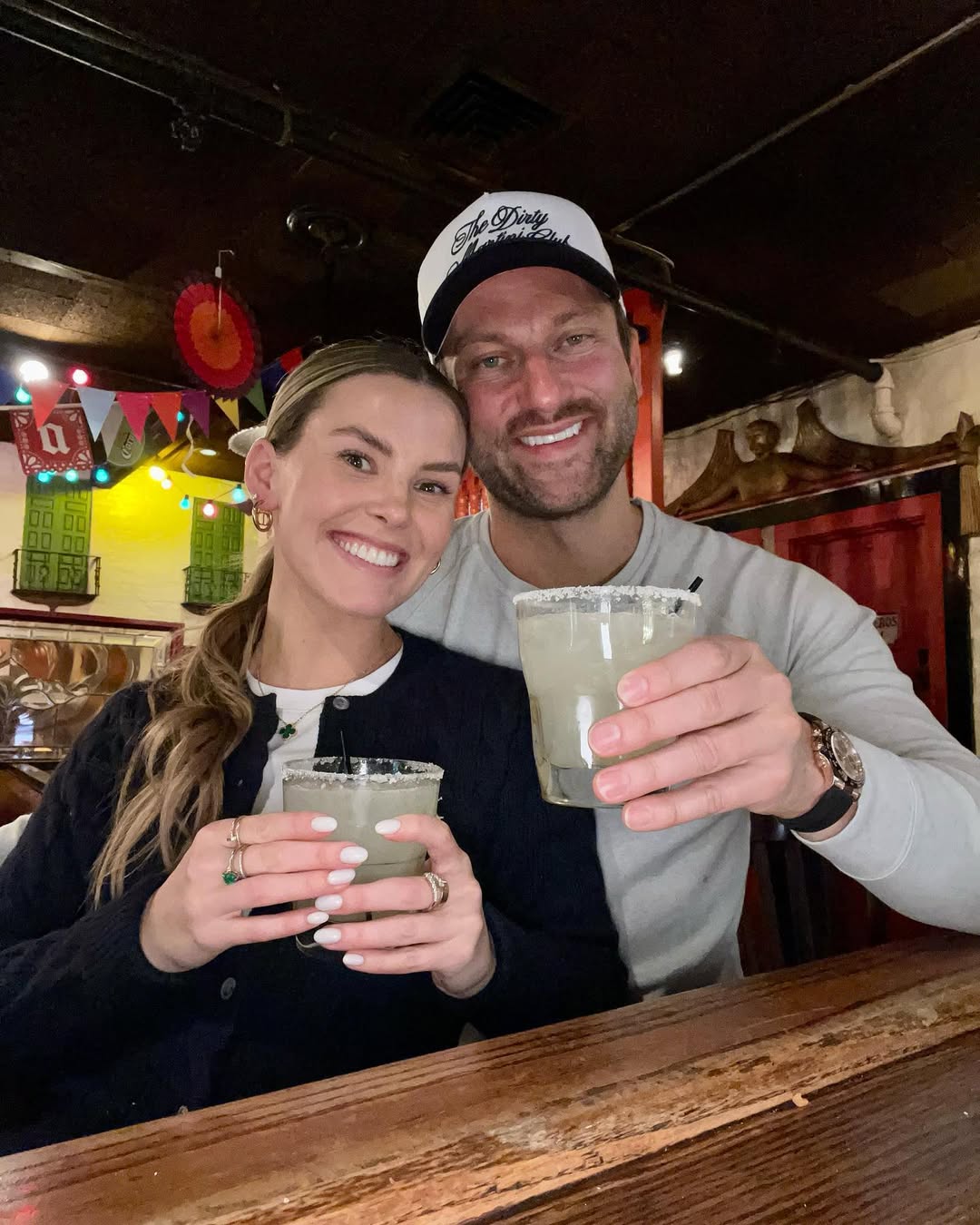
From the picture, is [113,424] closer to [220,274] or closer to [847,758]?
[220,274]

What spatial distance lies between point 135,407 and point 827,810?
16.1ft

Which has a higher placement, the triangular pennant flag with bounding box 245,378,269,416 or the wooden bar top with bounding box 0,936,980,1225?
the triangular pennant flag with bounding box 245,378,269,416

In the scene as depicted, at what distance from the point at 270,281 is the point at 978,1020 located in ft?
14.1

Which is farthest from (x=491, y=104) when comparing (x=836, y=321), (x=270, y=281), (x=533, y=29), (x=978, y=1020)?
(x=978, y=1020)

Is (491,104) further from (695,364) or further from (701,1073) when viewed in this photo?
(701,1073)

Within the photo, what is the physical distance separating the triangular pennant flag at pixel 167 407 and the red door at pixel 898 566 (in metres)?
3.82

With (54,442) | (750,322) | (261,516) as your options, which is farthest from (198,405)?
(261,516)

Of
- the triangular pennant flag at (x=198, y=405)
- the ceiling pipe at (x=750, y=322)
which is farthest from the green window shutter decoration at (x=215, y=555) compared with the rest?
the ceiling pipe at (x=750, y=322)

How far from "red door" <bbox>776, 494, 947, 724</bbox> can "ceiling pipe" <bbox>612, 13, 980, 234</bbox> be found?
2204 millimetres

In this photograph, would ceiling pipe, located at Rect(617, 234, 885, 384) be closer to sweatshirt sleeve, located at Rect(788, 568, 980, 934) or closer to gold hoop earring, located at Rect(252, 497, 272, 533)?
gold hoop earring, located at Rect(252, 497, 272, 533)

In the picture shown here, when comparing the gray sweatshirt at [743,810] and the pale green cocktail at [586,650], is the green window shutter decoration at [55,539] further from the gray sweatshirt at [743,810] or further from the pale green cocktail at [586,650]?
the pale green cocktail at [586,650]

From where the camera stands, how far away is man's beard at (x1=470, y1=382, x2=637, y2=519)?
1651mm

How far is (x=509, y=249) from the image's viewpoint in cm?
161

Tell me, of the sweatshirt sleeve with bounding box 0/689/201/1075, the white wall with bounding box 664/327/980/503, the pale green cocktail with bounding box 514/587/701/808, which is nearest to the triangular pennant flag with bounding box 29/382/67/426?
the white wall with bounding box 664/327/980/503
